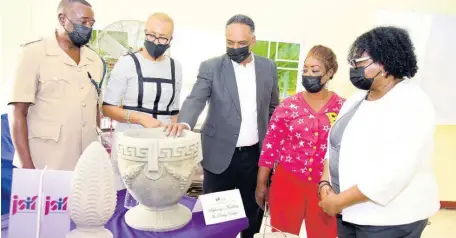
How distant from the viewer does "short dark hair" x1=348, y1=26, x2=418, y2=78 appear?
1.24 meters

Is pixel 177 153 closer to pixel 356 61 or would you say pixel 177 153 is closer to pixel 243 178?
pixel 356 61

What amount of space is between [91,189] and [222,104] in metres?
1.07

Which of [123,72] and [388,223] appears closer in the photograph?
[388,223]

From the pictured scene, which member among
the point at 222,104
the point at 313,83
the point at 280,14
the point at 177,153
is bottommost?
the point at 177,153

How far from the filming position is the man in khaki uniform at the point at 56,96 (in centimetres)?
152

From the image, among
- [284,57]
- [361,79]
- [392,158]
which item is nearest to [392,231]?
[392,158]

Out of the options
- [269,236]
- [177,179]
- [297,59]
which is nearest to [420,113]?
[269,236]

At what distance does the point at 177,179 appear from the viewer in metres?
1.25

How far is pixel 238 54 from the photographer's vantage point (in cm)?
196

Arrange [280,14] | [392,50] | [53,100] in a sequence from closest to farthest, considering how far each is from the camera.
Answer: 1. [392,50]
2. [53,100]
3. [280,14]

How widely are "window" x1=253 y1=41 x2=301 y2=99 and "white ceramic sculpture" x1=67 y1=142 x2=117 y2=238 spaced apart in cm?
260

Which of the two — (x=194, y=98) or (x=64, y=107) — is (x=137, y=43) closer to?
(x=194, y=98)

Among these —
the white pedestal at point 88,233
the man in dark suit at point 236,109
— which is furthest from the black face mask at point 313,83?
the white pedestal at point 88,233

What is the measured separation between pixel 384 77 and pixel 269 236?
0.70 meters
